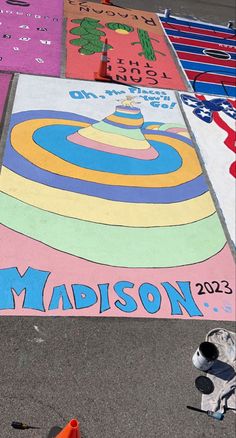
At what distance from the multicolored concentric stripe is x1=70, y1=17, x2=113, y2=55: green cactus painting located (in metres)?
3.95

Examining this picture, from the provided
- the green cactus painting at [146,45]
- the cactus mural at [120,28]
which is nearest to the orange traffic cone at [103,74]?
the green cactus painting at [146,45]

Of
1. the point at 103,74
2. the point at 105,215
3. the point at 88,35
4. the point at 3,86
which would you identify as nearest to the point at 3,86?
the point at 3,86

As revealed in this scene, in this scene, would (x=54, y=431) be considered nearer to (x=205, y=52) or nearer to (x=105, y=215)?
(x=105, y=215)

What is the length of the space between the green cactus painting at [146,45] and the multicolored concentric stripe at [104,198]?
4.42 m

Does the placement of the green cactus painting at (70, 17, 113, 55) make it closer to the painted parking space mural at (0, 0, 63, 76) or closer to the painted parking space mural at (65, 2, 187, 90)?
the painted parking space mural at (65, 2, 187, 90)

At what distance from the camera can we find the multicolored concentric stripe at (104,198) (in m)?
7.46

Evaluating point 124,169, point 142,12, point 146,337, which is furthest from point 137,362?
point 142,12

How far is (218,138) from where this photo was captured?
34.8 feet

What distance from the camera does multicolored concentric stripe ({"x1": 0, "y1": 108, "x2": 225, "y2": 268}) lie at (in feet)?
24.5

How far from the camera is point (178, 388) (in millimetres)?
A: 5816

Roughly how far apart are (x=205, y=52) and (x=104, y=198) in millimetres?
8727

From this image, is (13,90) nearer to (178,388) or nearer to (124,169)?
(124,169)

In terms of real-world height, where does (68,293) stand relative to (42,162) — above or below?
below

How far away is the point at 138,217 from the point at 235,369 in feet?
10.7
